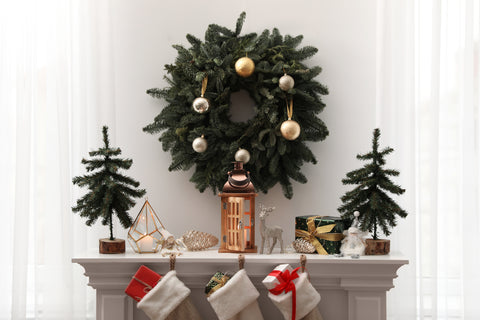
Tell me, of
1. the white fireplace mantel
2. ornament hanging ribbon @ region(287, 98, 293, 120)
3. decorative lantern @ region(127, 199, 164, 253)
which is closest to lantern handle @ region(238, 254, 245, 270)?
the white fireplace mantel

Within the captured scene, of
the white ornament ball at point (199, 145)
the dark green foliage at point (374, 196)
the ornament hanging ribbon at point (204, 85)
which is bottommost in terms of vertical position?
the dark green foliage at point (374, 196)

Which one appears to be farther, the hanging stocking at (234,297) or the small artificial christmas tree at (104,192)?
the small artificial christmas tree at (104,192)

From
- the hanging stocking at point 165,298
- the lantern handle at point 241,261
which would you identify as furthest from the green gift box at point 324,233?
the hanging stocking at point 165,298

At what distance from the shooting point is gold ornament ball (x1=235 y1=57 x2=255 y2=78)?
6.40ft

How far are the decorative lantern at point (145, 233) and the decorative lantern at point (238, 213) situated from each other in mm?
269

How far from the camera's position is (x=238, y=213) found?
182cm

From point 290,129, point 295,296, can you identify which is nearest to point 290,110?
point 290,129

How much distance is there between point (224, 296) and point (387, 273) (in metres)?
0.61
